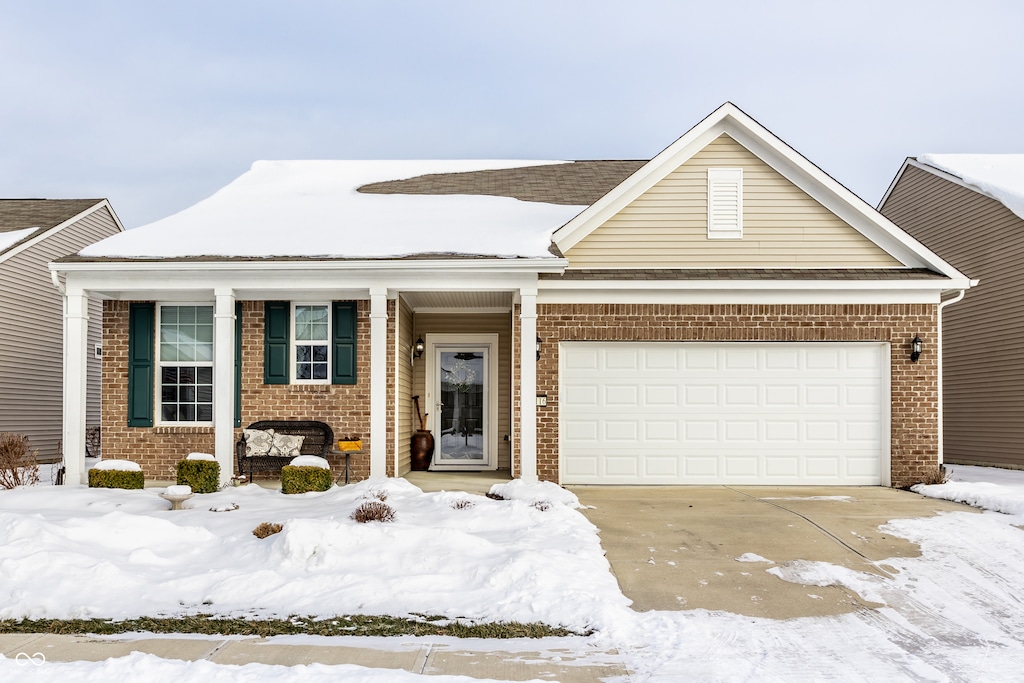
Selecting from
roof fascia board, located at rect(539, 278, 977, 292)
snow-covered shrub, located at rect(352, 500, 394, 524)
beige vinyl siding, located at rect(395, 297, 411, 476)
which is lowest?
snow-covered shrub, located at rect(352, 500, 394, 524)

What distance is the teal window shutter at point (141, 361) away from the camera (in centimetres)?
1123

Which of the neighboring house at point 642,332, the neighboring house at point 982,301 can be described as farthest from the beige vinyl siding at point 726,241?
the neighboring house at point 982,301

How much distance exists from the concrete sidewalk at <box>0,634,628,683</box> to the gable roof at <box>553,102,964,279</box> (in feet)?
23.7

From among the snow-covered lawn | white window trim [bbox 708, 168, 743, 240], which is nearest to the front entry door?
white window trim [bbox 708, 168, 743, 240]

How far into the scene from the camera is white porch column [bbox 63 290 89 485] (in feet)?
33.7

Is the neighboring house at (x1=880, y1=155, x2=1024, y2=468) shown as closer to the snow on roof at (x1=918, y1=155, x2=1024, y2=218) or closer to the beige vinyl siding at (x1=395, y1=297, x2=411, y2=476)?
the snow on roof at (x1=918, y1=155, x2=1024, y2=218)

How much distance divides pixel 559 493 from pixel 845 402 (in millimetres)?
4895

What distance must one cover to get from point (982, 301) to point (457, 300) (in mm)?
11374

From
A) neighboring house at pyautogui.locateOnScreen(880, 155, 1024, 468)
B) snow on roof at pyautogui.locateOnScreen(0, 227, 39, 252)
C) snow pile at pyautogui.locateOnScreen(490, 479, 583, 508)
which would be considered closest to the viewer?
snow pile at pyautogui.locateOnScreen(490, 479, 583, 508)

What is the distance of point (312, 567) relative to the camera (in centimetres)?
604

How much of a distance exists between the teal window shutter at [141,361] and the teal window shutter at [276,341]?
5.67ft

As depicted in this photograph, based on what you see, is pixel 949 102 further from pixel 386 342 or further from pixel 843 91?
pixel 386 342

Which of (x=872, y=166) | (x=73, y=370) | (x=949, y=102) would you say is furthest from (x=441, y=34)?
(x=872, y=166)
